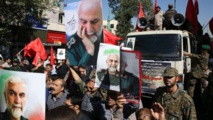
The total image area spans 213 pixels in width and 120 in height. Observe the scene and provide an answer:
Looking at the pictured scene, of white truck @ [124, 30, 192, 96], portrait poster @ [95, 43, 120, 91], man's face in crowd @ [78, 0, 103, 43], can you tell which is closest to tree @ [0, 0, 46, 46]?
white truck @ [124, 30, 192, 96]

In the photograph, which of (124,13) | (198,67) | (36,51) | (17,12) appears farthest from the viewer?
(124,13)

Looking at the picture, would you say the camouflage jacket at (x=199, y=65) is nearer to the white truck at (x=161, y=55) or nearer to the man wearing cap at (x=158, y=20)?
the white truck at (x=161, y=55)

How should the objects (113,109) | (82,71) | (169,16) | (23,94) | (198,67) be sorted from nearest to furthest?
1. (23,94)
2. (113,109)
3. (82,71)
4. (198,67)
5. (169,16)

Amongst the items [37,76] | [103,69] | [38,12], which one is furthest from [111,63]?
[38,12]

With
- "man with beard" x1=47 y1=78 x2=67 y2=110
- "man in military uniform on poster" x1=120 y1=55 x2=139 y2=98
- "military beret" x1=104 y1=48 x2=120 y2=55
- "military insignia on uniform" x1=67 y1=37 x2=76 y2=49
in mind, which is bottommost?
"man with beard" x1=47 y1=78 x2=67 y2=110

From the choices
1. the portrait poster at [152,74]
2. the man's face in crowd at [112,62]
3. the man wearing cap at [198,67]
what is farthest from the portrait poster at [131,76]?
the man wearing cap at [198,67]

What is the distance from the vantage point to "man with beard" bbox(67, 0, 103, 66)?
3.39 m

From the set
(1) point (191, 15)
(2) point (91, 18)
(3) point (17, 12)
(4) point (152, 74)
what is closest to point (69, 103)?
(2) point (91, 18)

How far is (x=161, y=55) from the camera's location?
762 centimetres

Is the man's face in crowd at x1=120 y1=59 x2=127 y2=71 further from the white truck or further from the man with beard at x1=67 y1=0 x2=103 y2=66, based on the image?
the white truck

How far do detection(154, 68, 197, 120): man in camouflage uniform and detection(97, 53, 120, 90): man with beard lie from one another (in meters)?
0.67

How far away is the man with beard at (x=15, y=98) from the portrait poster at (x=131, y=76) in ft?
4.02

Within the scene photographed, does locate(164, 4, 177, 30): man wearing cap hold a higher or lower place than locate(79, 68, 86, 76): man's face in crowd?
higher

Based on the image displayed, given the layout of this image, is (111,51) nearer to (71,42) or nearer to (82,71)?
(71,42)
